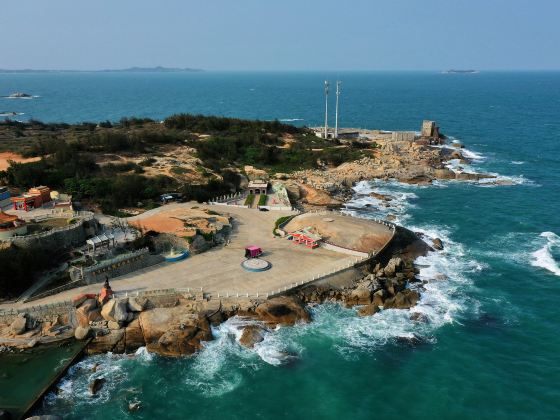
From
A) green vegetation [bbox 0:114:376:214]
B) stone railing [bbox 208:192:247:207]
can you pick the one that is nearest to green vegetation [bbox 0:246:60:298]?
green vegetation [bbox 0:114:376:214]

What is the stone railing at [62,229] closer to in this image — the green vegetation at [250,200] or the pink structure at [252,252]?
the pink structure at [252,252]

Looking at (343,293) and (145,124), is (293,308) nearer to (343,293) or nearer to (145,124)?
(343,293)

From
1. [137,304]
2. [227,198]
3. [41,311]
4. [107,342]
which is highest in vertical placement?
[227,198]

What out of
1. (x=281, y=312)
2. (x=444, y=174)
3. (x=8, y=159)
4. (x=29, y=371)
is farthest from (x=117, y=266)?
(x=444, y=174)

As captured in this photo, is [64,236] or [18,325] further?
[64,236]

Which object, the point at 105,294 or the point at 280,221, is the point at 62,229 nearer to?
the point at 105,294

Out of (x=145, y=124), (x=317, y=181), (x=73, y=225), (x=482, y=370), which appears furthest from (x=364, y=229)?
(x=145, y=124)

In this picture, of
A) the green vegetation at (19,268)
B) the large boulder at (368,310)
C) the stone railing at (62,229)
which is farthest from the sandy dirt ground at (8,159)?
the large boulder at (368,310)
